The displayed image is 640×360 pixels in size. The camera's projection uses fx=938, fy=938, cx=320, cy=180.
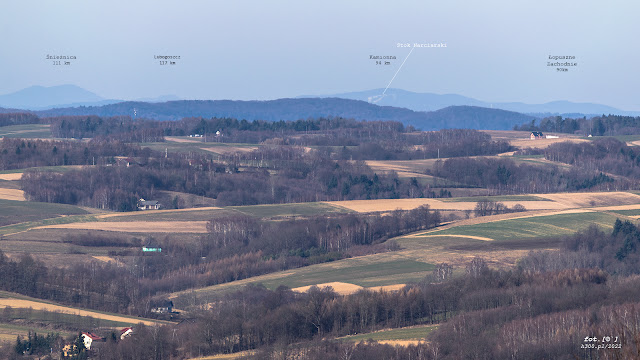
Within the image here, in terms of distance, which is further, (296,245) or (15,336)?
(296,245)

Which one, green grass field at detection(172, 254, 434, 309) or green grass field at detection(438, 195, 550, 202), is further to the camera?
green grass field at detection(438, 195, 550, 202)

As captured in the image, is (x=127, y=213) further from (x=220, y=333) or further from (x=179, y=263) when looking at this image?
(x=220, y=333)

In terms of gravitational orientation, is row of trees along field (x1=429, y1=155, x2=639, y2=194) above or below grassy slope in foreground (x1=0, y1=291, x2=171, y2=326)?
above

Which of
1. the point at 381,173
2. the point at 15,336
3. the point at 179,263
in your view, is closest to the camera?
the point at 15,336

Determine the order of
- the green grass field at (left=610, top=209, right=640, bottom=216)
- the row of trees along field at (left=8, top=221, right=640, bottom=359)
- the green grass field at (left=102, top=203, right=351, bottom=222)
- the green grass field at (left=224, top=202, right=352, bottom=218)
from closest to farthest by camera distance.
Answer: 1. the row of trees along field at (left=8, top=221, right=640, bottom=359)
2. the green grass field at (left=610, top=209, right=640, bottom=216)
3. the green grass field at (left=102, top=203, right=351, bottom=222)
4. the green grass field at (left=224, top=202, right=352, bottom=218)

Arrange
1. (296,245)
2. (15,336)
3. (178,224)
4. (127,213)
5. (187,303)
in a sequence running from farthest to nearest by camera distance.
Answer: (127,213)
(178,224)
(296,245)
(187,303)
(15,336)

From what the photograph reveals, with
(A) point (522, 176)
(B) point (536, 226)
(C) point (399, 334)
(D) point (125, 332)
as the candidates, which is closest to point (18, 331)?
(D) point (125, 332)

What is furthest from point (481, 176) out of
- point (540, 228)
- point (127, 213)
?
point (127, 213)

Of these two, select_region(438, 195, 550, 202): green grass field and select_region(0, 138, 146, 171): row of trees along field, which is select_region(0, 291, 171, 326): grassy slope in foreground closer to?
select_region(438, 195, 550, 202): green grass field

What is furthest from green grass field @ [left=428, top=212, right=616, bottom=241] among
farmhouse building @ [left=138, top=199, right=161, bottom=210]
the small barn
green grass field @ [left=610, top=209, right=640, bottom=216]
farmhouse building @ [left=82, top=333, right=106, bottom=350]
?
farmhouse building @ [left=82, top=333, right=106, bottom=350]
